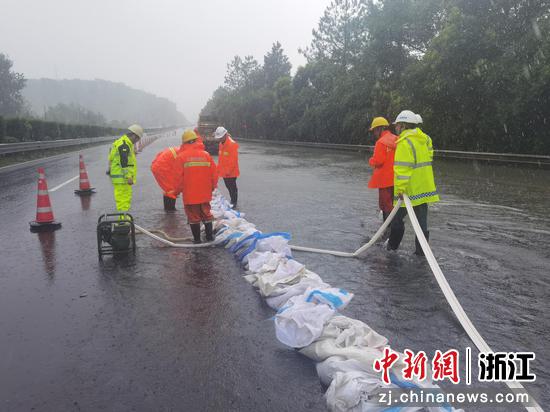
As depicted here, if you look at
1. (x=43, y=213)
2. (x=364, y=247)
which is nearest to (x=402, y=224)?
(x=364, y=247)

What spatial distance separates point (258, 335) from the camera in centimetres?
385

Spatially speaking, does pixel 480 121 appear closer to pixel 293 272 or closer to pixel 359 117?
pixel 359 117

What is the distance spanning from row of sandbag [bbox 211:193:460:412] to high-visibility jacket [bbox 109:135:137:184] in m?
3.26

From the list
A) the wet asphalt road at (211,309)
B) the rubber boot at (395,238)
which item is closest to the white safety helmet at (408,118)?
the rubber boot at (395,238)

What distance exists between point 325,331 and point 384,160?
4065 mm

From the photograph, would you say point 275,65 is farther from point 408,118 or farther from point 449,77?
point 408,118

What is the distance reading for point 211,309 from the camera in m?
4.41

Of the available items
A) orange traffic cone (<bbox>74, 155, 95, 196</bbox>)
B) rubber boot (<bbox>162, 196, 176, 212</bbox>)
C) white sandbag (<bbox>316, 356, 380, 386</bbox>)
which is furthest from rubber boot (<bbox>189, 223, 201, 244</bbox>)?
orange traffic cone (<bbox>74, 155, 95, 196</bbox>)

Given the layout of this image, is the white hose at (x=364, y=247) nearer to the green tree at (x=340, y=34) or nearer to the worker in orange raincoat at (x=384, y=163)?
the worker in orange raincoat at (x=384, y=163)

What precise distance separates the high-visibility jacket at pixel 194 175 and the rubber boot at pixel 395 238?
8.44 ft

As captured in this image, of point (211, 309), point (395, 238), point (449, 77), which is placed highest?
point (449, 77)

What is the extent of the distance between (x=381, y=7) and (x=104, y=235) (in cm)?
3047

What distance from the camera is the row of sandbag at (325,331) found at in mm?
2809

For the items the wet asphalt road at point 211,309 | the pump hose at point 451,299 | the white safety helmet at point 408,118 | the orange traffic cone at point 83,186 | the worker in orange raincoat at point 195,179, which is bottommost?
the wet asphalt road at point 211,309
